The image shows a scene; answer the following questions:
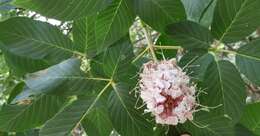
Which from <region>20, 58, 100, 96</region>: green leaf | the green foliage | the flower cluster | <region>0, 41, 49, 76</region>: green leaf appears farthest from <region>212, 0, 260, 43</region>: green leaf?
<region>0, 41, 49, 76</region>: green leaf

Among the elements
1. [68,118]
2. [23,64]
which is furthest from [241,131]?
[23,64]

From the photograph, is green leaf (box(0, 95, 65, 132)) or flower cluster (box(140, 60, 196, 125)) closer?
flower cluster (box(140, 60, 196, 125))

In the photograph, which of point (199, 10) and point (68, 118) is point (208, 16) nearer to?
point (199, 10)

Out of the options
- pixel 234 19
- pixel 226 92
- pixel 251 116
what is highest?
pixel 234 19

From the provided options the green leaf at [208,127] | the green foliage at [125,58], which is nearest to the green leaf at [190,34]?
the green foliage at [125,58]

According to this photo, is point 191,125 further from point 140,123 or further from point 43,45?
point 43,45

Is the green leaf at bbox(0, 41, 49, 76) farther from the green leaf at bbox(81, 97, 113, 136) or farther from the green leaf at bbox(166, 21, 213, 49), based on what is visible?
the green leaf at bbox(166, 21, 213, 49)
